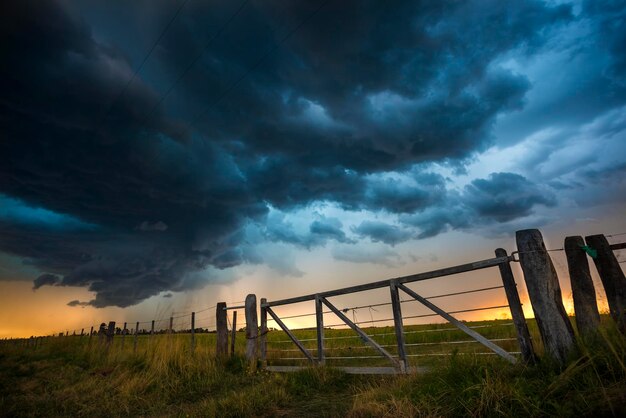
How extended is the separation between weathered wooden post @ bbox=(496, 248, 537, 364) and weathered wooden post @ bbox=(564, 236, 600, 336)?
2.30 feet

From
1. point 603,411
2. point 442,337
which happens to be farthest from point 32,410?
point 442,337

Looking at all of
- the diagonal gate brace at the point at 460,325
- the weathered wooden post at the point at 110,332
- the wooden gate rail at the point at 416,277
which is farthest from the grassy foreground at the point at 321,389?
the weathered wooden post at the point at 110,332

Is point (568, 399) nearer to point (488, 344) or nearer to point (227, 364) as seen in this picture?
point (488, 344)

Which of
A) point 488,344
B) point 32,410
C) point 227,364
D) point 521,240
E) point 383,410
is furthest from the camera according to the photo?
point 227,364

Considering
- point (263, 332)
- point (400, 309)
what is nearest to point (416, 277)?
point (400, 309)

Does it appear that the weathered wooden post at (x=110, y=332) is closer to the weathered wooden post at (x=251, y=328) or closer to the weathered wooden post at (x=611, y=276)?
the weathered wooden post at (x=251, y=328)

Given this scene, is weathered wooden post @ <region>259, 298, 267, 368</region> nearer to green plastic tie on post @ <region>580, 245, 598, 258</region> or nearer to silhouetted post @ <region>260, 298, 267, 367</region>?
silhouetted post @ <region>260, 298, 267, 367</region>

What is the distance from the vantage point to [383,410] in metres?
3.40

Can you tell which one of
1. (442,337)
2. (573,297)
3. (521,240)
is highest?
(521,240)

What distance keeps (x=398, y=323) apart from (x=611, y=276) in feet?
11.4

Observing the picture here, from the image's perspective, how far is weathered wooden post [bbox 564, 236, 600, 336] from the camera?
13.9ft

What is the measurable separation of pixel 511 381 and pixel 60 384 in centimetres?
1020

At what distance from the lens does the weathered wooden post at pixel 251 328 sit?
936cm

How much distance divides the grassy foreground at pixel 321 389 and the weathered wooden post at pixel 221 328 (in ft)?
2.28
